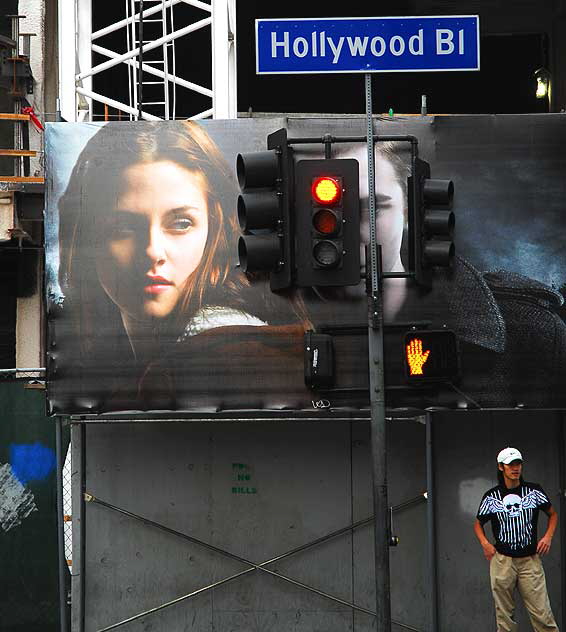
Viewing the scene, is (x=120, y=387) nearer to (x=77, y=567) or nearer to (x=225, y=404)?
(x=225, y=404)

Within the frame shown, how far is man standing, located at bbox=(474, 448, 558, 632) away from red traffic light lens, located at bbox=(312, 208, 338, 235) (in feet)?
8.00

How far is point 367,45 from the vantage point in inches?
376

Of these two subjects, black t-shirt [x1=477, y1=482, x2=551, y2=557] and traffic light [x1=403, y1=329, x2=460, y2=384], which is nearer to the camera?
traffic light [x1=403, y1=329, x2=460, y2=384]

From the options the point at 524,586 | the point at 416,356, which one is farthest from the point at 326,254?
the point at 524,586

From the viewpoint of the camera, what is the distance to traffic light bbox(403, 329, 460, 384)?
955 cm

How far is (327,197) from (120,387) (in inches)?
116

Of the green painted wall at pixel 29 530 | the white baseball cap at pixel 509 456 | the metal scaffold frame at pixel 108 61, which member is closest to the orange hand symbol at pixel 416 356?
the white baseball cap at pixel 509 456

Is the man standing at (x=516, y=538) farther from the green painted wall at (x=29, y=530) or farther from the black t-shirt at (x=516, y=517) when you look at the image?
the green painted wall at (x=29, y=530)

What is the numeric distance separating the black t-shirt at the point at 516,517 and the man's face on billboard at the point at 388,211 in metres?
2.39

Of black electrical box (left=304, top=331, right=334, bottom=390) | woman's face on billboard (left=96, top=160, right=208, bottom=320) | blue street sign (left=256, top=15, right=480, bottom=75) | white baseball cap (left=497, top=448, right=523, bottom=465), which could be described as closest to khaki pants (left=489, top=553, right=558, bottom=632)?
white baseball cap (left=497, top=448, right=523, bottom=465)

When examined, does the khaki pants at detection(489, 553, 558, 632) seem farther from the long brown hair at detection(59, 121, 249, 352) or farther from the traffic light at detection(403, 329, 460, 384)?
the long brown hair at detection(59, 121, 249, 352)

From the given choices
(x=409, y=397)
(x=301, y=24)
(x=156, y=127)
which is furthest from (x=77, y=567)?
(x=301, y=24)

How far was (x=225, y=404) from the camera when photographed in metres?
10.8

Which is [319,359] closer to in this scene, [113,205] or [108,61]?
[113,205]
